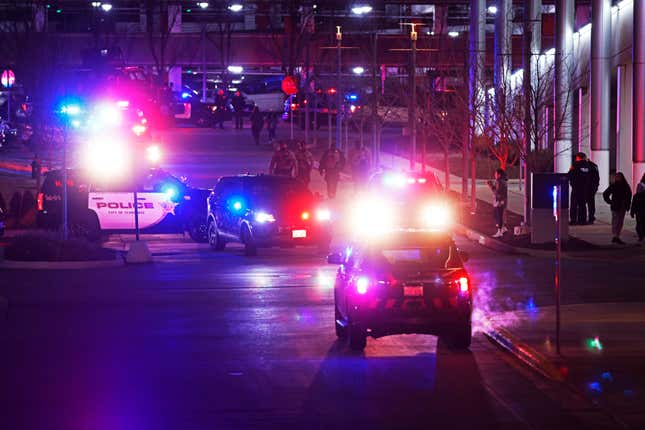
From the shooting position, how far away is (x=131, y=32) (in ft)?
300

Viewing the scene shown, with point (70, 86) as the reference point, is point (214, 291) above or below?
below

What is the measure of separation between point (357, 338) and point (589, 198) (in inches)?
786

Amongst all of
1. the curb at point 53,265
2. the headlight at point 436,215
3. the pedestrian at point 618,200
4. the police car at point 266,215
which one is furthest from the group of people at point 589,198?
the curb at point 53,265

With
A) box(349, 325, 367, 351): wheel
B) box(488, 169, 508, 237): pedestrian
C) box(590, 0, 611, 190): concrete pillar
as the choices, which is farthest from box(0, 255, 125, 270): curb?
box(590, 0, 611, 190): concrete pillar

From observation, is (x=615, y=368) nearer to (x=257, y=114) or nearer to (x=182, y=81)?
(x=257, y=114)

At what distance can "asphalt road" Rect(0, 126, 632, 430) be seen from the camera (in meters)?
11.7

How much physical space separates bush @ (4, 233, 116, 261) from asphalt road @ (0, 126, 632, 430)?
3.80ft

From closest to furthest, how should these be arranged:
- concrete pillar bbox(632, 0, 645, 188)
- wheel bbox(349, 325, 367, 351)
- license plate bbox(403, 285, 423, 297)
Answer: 1. license plate bbox(403, 285, 423, 297)
2. wheel bbox(349, 325, 367, 351)
3. concrete pillar bbox(632, 0, 645, 188)

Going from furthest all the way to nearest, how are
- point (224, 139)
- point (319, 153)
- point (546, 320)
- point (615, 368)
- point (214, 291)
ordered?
point (224, 139) < point (319, 153) < point (214, 291) < point (546, 320) < point (615, 368)

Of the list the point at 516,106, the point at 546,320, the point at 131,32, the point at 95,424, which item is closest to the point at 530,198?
the point at 516,106

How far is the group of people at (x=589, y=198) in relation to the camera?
28.5m

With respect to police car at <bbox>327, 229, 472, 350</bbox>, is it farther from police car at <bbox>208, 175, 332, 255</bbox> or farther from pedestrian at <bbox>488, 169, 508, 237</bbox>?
pedestrian at <bbox>488, 169, 508, 237</bbox>

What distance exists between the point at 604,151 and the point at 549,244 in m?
16.4

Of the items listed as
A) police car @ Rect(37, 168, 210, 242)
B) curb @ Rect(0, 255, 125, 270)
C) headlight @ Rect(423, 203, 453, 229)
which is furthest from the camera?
headlight @ Rect(423, 203, 453, 229)
